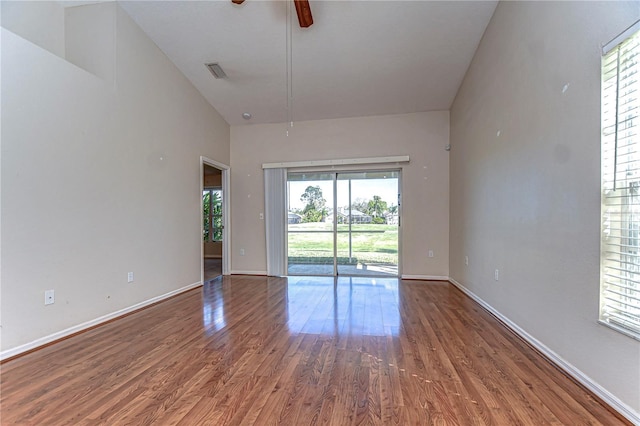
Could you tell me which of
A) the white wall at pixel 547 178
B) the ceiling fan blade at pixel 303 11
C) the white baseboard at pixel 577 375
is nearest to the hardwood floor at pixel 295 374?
the white baseboard at pixel 577 375

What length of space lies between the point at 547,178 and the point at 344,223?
332 cm

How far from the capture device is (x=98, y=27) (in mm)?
3066

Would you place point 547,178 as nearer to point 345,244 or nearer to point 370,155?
point 370,155

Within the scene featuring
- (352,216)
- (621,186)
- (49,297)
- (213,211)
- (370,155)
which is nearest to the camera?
(621,186)

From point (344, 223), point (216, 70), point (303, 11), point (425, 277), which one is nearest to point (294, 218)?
point (344, 223)

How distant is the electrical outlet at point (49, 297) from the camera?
7.93 feet

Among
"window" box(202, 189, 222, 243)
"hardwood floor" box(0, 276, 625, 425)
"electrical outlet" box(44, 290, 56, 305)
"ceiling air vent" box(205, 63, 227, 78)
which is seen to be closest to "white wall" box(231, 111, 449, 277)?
"ceiling air vent" box(205, 63, 227, 78)

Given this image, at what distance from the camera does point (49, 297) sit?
2.44m

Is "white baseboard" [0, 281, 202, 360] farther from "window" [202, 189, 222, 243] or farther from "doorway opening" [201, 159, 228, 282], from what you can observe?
"window" [202, 189, 222, 243]

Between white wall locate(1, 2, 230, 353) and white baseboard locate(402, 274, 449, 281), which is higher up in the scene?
white wall locate(1, 2, 230, 353)

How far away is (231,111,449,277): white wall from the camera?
4.78 m

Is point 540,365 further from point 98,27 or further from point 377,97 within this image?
point 98,27

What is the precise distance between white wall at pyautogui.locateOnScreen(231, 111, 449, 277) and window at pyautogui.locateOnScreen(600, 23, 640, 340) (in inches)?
124

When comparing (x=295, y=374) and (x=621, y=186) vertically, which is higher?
(x=621, y=186)
